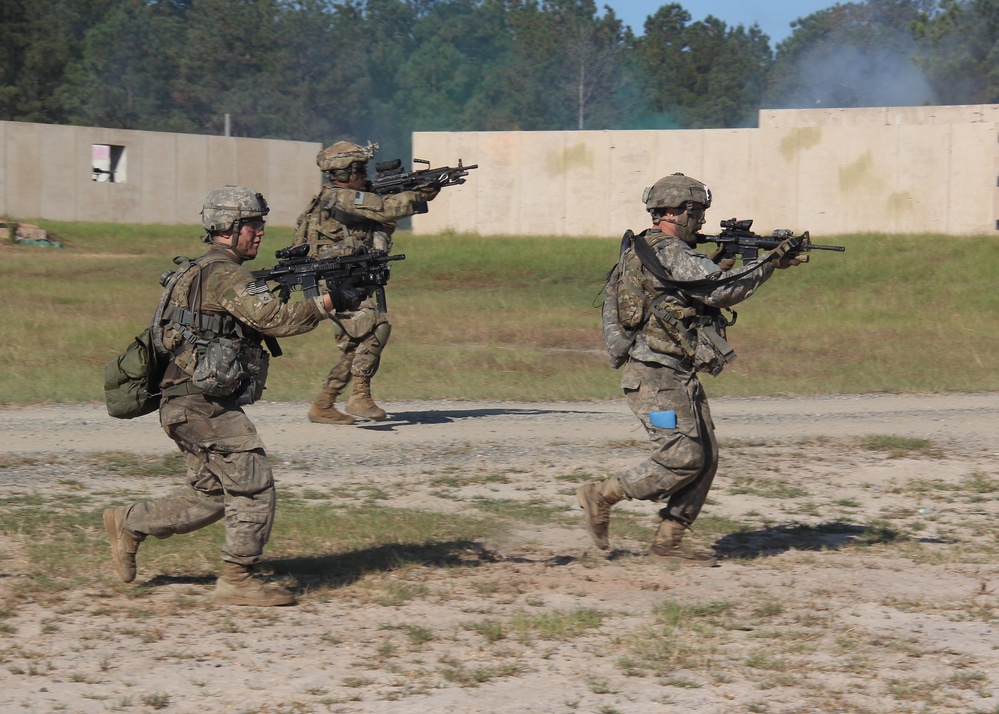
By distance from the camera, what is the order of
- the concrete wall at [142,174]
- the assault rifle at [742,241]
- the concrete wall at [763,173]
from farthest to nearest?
the concrete wall at [142,174]
the concrete wall at [763,173]
the assault rifle at [742,241]

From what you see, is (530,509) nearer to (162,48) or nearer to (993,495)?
(993,495)

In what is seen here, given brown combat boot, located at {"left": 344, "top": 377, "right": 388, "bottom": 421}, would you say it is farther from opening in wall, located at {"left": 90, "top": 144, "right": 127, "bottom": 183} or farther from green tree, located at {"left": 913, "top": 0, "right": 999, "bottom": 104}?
green tree, located at {"left": 913, "top": 0, "right": 999, "bottom": 104}

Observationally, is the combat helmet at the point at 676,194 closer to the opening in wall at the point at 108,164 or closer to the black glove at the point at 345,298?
the black glove at the point at 345,298

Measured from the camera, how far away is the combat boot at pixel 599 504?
6645mm

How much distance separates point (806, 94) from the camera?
68438mm

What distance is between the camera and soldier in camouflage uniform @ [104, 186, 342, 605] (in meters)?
5.70

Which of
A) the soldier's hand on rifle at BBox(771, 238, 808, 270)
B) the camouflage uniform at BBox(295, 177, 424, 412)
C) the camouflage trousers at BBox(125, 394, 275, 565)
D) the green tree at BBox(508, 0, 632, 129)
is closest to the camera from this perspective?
the camouflage trousers at BBox(125, 394, 275, 565)

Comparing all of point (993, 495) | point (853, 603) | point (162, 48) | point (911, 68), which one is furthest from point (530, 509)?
point (162, 48)

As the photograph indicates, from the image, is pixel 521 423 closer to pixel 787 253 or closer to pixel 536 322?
pixel 787 253

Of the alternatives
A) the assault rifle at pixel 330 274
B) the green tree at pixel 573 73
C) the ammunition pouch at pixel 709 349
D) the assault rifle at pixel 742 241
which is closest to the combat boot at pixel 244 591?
the assault rifle at pixel 330 274

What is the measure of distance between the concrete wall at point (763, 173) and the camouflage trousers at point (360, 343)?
15.6 meters

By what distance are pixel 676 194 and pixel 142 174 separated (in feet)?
96.0

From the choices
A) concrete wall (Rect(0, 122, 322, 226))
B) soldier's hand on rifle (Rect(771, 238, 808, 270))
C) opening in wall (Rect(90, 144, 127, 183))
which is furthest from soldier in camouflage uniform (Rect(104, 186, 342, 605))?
opening in wall (Rect(90, 144, 127, 183))

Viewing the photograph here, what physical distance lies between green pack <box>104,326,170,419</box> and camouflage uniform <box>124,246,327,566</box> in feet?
0.22
